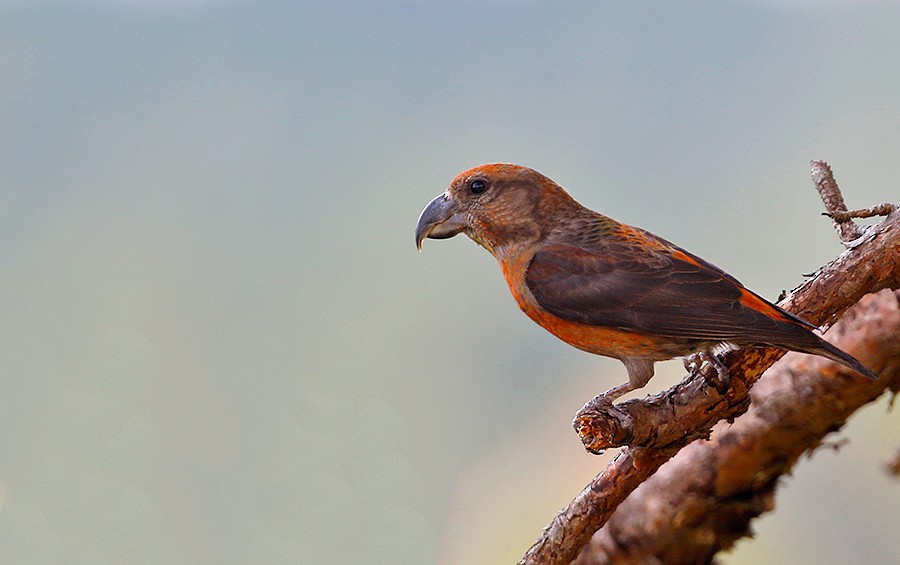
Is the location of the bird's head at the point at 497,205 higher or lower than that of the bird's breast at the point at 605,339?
higher

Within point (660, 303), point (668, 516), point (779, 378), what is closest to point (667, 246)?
point (660, 303)

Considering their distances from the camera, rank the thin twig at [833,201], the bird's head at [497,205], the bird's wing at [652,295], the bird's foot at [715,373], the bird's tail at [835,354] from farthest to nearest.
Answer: the bird's head at [497,205], the thin twig at [833,201], the bird's foot at [715,373], the bird's wing at [652,295], the bird's tail at [835,354]

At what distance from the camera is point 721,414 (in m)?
4.96

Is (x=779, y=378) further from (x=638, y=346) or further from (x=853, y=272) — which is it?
(x=638, y=346)

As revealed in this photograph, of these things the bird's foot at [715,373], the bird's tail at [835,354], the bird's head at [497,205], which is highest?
the bird's head at [497,205]

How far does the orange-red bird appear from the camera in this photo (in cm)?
472

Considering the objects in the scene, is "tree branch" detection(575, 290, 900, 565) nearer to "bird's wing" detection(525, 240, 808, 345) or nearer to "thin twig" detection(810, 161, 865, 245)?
"thin twig" detection(810, 161, 865, 245)

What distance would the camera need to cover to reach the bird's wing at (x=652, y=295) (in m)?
4.69

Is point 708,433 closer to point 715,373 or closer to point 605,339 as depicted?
point 715,373

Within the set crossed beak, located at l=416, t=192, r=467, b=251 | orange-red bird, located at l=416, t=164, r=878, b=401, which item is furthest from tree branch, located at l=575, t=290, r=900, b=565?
crossed beak, located at l=416, t=192, r=467, b=251

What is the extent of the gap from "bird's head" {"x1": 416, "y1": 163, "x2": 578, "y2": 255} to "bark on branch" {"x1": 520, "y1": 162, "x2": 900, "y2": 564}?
1178 mm

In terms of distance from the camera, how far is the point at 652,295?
488 centimetres

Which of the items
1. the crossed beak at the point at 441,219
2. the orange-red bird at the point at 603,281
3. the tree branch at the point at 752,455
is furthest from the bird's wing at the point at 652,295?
the tree branch at the point at 752,455

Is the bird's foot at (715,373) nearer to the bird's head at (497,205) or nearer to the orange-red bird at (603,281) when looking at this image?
the orange-red bird at (603,281)
